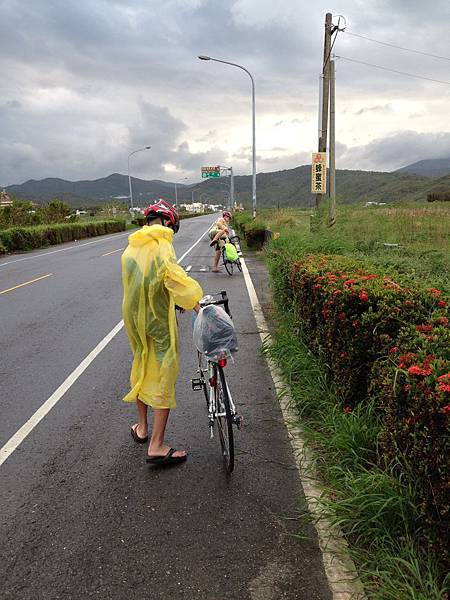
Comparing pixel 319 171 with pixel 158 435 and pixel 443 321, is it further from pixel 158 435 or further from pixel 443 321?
pixel 158 435

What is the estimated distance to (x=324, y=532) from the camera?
2.78 meters

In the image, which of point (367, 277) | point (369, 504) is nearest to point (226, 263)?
point (367, 277)

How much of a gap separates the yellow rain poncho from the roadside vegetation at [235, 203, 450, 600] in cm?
123

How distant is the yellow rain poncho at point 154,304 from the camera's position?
3.25 metres

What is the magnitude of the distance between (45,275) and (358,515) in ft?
41.9

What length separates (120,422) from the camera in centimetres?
429

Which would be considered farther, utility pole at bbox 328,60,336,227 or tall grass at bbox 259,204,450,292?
utility pole at bbox 328,60,336,227

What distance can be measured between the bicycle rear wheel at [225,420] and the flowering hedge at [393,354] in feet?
3.13

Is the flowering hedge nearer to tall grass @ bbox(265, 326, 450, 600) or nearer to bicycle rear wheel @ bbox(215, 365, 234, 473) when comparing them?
tall grass @ bbox(265, 326, 450, 600)

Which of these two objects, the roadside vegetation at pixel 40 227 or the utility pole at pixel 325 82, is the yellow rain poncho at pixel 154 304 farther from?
the roadside vegetation at pixel 40 227

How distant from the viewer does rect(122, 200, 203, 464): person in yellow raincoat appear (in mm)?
3258

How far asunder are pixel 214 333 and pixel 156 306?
449mm

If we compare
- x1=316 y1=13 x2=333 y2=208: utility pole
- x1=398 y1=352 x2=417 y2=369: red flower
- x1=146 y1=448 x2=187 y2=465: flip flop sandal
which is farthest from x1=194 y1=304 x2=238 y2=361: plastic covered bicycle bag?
x1=316 y1=13 x2=333 y2=208: utility pole

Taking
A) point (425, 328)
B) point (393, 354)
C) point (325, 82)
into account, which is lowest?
point (393, 354)
